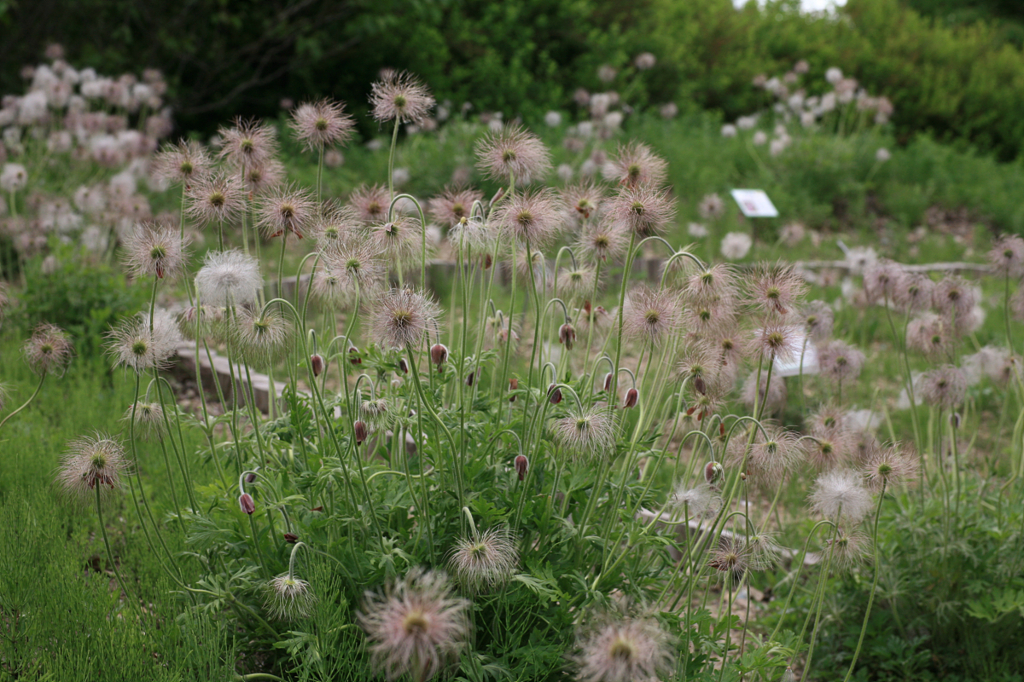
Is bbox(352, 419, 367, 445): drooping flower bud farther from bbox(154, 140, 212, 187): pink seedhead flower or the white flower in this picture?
the white flower

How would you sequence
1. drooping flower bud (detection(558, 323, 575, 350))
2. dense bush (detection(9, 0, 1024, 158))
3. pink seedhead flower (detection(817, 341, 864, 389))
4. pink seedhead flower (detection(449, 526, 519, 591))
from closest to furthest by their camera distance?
pink seedhead flower (detection(449, 526, 519, 591)) → drooping flower bud (detection(558, 323, 575, 350)) → pink seedhead flower (detection(817, 341, 864, 389)) → dense bush (detection(9, 0, 1024, 158))

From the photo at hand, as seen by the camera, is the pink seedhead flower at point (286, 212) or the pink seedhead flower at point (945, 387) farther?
the pink seedhead flower at point (945, 387)

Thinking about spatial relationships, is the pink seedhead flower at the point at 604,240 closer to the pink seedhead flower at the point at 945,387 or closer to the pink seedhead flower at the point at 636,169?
the pink seedhead flower at the point at 636,169

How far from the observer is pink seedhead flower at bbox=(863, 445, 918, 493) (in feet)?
7.74

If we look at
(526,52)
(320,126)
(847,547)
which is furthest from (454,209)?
(526,52)

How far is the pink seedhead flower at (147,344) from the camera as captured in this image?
6.61 feet

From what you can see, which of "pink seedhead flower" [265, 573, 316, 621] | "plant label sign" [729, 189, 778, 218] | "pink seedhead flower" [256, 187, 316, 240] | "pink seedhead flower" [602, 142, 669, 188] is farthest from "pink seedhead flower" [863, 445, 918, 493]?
"plant label sign" [729, 189, 778, 218]

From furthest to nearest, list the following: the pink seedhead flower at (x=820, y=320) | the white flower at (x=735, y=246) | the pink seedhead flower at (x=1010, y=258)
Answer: the white flower at (x=735, y=246), the pink seedhead flower at (x=820, y=320), the pink seedhead flower at (x=1010, y=258)

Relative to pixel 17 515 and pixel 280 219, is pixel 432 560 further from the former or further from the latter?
pixel 17 515

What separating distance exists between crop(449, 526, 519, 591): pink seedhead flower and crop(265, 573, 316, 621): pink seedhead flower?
13.1 inches

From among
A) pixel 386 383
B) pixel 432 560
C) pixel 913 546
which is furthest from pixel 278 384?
pixel 913 546

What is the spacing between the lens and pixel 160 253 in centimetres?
205

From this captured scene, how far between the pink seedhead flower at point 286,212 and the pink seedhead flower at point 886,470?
1.70m

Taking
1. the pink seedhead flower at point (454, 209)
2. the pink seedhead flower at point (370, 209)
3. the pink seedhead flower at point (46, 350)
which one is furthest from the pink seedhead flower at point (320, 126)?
the pink seedhead flower at point (46, 350)
